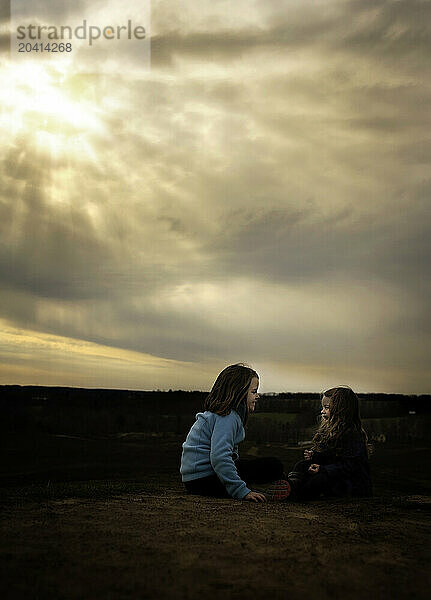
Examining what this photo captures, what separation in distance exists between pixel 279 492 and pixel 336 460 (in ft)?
2.54

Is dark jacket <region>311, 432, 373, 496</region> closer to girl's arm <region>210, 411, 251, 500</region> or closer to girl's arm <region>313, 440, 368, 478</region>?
girl's arm <region>313, 440, 368, 478</region>

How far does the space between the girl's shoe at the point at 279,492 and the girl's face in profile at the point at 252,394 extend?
0.75 meters

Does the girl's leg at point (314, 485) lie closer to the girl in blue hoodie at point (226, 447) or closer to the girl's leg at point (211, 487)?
the girl in blue hoodie at point (226, 447)

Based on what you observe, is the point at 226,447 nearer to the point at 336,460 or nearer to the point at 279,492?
the point at 279,492

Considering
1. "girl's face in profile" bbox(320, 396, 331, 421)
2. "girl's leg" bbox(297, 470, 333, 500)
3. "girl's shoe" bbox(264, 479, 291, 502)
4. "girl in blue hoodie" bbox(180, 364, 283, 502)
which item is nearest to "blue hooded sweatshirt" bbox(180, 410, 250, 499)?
"girl in blue hoodie" bbox(180, 364, 283, 502)

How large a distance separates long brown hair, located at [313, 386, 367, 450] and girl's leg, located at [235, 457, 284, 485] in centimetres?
62

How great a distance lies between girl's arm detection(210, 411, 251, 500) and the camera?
5.36m

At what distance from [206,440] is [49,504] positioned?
1481 mm

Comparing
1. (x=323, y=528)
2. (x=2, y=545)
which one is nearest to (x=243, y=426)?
(x=323, y=528)

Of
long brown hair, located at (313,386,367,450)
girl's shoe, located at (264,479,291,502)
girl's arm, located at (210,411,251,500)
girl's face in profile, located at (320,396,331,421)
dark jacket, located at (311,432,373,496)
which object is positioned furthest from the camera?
girl's face in profile, located at (320,396,331,421)

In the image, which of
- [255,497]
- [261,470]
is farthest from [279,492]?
[255,497]

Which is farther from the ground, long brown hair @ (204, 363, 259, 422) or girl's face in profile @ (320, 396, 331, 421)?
long brown hair @ (204, 363, 259, 422)

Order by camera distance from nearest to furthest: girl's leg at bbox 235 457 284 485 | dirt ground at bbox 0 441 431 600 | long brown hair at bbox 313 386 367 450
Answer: dirt ground at bbox 0 441 431 600
girl's leg at bbox 235 457 284 485
long brown hair at bbox 313 386 367 450

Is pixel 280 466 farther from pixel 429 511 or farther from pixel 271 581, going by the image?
pixel 271 581
